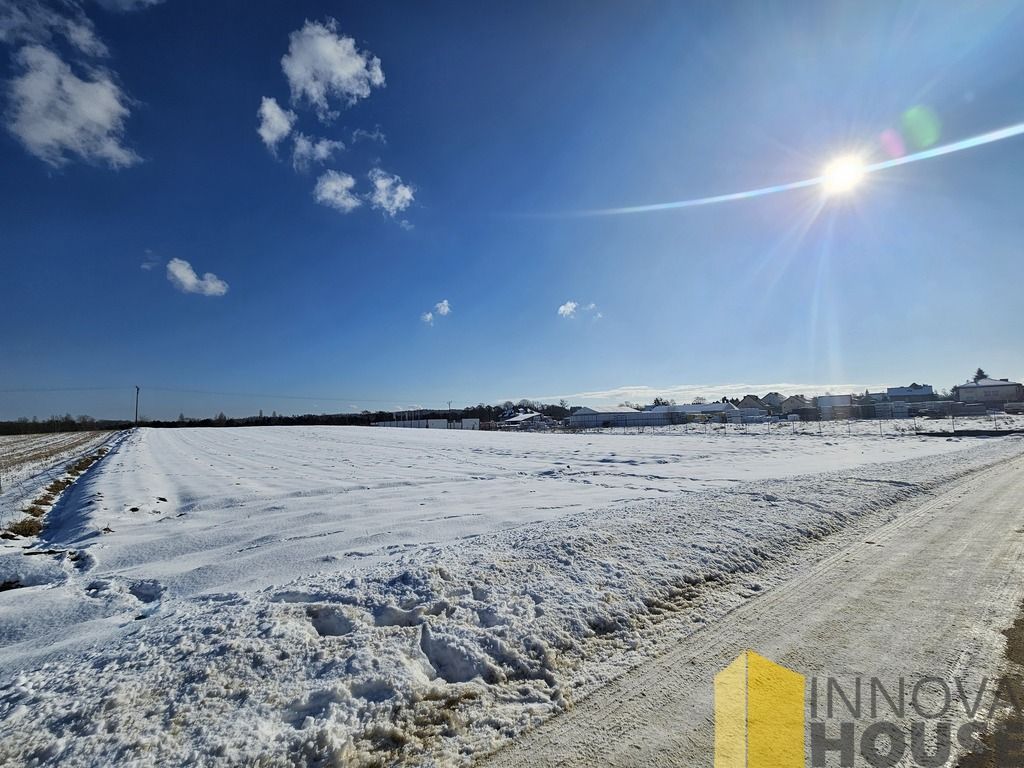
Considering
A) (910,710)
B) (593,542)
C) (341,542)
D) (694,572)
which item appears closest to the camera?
(910,710)

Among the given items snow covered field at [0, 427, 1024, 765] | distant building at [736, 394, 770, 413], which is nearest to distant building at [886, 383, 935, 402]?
distant building at [736, 394, 770, 413]

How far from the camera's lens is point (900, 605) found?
469 cm

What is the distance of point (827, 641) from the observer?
4012mm

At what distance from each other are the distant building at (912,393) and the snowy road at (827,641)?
120m

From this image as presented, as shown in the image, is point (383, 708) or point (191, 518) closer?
point (383, 708)

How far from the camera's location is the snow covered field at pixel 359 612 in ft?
9.77

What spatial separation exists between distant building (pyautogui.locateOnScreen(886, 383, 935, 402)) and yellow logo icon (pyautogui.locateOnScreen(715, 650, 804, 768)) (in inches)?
4890

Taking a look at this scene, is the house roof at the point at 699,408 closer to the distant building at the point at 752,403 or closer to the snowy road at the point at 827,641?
the distant building at the point at 752,403

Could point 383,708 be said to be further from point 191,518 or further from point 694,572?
point 191,518

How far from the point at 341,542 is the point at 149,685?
407 cm

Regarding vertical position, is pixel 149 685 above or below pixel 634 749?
above

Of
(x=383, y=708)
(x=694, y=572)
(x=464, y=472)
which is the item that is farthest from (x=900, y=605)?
(x=464, y=472)

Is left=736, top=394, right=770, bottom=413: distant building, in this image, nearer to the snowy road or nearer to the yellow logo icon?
the snowy road

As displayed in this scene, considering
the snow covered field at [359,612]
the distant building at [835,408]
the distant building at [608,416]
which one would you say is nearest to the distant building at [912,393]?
the distant building at [835,408]
